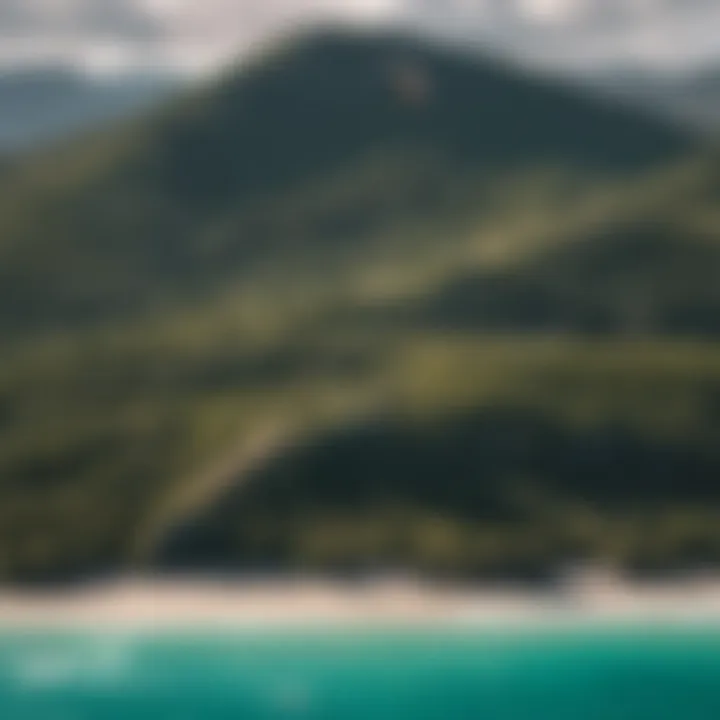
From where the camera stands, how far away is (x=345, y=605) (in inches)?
5157

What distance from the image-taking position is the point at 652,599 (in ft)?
430

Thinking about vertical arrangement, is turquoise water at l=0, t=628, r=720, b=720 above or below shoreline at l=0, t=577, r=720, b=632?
below

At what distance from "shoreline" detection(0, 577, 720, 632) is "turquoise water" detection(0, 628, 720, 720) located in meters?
5.75

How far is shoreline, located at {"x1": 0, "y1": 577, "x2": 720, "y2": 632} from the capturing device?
122 meters

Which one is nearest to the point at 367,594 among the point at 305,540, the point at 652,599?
the point at 305,540

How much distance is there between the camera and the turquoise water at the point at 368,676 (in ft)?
274

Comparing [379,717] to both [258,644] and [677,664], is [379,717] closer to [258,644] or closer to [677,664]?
[677,664]

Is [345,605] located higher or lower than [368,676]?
higher

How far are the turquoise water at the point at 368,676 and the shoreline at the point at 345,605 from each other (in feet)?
18.9

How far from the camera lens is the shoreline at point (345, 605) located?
12156 cm

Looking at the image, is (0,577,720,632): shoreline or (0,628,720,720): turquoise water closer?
(0,628,720,720): turquoise water

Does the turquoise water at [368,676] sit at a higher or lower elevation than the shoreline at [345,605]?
lower

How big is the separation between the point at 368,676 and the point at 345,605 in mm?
35697

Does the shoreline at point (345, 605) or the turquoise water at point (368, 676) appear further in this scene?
the shoreline at point (345, 605)
